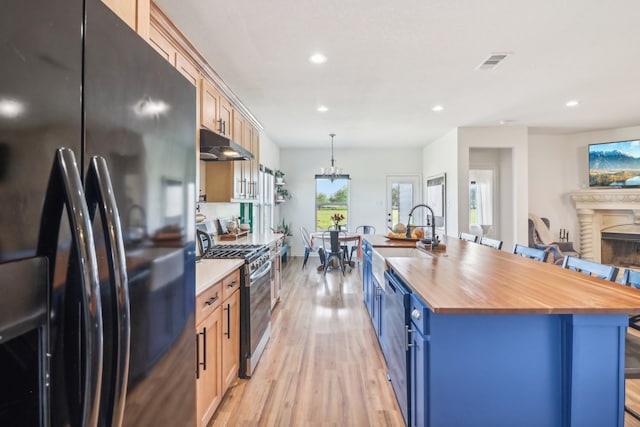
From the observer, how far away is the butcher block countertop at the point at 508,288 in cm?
131

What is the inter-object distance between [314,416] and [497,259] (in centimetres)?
181

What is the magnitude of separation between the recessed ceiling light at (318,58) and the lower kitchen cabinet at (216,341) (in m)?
2.14

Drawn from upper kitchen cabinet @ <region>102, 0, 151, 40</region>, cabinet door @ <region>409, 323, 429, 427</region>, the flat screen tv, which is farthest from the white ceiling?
cabinet door @ <region>409, 323, 429, 427</region>

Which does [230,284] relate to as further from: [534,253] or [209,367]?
[534,253]

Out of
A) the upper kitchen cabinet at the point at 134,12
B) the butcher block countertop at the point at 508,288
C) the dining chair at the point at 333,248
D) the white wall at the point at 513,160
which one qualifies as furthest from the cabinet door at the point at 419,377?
the white wall at the point at 513,160

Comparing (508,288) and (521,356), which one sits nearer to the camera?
(521,356)

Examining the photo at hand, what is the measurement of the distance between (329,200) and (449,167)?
9.87 ft

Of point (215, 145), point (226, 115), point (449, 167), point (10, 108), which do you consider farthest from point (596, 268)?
point (449, 167)

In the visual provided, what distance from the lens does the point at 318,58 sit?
3.09 m

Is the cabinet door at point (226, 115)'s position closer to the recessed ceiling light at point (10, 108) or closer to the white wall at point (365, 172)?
the recessed ceiling light at point (10, 108)

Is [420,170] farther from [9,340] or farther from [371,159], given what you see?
[9,340]

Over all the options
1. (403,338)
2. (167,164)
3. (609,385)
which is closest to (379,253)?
(403,338)

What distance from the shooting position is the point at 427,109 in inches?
188

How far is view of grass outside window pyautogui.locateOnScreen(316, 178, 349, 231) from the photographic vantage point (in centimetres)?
808
